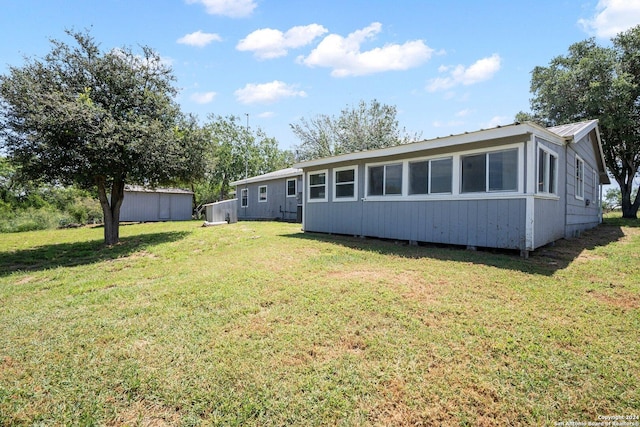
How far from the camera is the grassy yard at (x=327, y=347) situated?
1945mm

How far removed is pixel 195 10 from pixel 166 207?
54.2ft

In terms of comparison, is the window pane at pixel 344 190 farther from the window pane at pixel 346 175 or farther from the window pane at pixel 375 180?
the window pane at pixel 375 180

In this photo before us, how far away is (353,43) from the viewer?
644 inches

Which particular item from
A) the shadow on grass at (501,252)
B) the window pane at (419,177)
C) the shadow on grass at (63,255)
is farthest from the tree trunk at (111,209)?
the window pane at (419,177)

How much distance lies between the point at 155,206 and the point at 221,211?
342 inches

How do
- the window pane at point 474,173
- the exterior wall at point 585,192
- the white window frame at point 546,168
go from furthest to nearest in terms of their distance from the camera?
the exterior wall at point 585,192, the window pane at point 474,173, the white window frame at point 546,168

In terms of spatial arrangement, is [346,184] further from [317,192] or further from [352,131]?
[352,131]

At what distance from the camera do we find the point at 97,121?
8.45 meters

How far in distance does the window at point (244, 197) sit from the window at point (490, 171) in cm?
1657

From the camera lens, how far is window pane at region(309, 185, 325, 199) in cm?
1062

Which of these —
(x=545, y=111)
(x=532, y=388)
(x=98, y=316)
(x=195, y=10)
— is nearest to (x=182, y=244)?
(x=98, y=316)

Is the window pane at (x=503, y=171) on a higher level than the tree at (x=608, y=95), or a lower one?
lower

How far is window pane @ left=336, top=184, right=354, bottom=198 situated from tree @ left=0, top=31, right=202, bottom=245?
5268 mm

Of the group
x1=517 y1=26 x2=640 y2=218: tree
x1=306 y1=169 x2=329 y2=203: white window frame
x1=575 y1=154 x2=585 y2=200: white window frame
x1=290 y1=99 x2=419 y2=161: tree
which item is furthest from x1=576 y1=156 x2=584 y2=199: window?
x1=290 y1=99 x2=419 y2=161: tree
